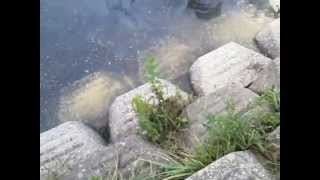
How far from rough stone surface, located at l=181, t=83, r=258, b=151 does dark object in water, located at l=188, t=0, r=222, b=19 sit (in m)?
0.44

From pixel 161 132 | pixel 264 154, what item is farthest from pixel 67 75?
pixel 264 154

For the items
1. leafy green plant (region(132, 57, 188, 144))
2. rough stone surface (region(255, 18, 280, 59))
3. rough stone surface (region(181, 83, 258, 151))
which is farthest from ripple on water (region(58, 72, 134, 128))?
rough stone surface (region(255, 18, 280, 59))

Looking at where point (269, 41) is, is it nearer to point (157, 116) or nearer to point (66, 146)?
point (157, 116)

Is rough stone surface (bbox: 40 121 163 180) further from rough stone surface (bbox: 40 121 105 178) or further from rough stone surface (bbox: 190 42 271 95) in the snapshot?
rough stone surface (bbox: 190 42 271 95)

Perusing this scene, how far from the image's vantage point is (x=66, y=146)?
6.41 ft

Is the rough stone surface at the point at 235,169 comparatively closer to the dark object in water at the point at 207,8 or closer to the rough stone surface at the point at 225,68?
the rough stone surface at the point at 225,68

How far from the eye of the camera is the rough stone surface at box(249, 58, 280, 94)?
2.01 meters

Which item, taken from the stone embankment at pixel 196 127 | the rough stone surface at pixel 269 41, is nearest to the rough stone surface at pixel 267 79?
the stone embankment at pixel 196 127

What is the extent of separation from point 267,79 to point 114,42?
2.13 ft

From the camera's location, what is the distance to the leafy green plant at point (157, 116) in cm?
192

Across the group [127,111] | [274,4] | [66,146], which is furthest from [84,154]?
[274,4]

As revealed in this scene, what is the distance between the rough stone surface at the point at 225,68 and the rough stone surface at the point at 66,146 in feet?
1.52

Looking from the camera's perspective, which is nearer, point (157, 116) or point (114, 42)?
point (157, 116)
